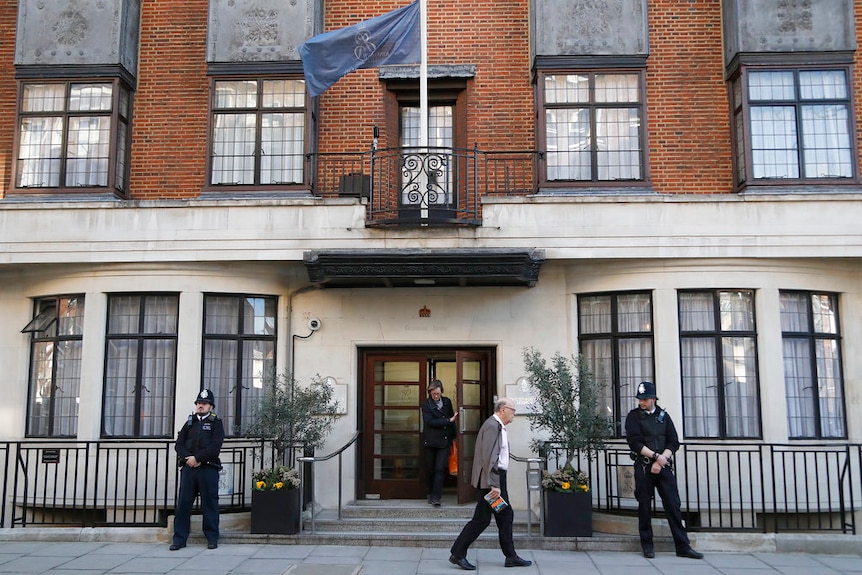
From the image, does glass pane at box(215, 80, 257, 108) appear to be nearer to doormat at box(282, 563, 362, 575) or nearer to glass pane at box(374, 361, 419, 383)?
glass pane at box(374, 361, 419, 383)

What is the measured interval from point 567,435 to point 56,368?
7.56 metres

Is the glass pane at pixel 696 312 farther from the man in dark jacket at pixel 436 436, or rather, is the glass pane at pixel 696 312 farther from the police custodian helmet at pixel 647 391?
the man in dark jacket at pixel 436 436

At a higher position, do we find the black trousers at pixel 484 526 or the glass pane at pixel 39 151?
the glass pane at pixel 39 151

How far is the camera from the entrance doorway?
12.4 metres

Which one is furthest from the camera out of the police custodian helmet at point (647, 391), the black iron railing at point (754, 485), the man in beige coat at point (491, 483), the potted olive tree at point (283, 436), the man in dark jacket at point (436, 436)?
the man in dark jacket at point (436, 436)

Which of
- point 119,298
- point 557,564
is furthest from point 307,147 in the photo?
point 557,564

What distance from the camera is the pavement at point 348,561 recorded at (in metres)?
8.99

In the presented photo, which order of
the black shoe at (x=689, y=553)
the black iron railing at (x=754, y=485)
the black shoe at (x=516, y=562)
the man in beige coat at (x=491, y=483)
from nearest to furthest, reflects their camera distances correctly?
the man in beige coat at (x=491, y=483), the black shoe at (x=516, y=562), the black shoe at (x=689, y=553), the black iron railing at (x=754, y=485)

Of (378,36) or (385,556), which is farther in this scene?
(378,36)

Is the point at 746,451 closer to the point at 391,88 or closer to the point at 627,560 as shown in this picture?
the point at 627,560

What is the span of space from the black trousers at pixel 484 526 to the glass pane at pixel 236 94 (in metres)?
7.02

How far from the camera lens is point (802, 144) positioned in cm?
1212

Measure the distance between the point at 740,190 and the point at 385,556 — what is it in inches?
284

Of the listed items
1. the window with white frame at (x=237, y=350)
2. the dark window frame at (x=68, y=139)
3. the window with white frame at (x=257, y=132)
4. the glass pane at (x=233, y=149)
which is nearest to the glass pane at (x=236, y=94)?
the window with white frame at (x=257, y=132)
